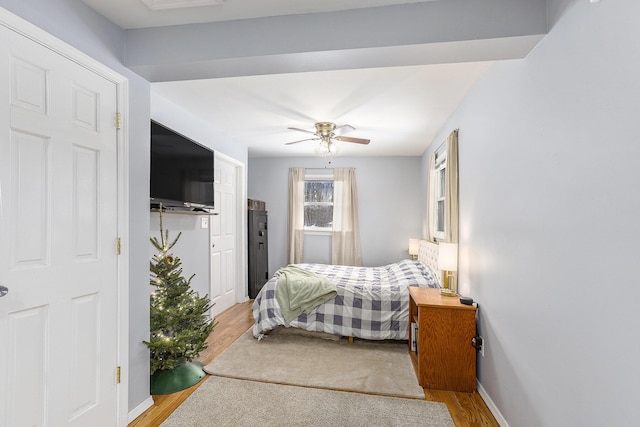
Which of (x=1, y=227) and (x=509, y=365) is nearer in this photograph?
(x=1, y=227)

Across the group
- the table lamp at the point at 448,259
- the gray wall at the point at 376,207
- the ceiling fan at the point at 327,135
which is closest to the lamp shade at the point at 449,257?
the table lamp at the point at 448,259

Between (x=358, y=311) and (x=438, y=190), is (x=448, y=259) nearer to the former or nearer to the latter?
(x=358, y=311)

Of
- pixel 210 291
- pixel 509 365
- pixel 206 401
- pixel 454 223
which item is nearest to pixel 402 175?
pixel 454 223

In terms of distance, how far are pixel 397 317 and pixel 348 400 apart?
1.16 meters

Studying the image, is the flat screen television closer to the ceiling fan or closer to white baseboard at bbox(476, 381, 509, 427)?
the ceiling fan

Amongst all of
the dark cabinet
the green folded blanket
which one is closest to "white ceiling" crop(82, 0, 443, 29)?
the green folded blanket

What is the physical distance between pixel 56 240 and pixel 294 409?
1.73 metres

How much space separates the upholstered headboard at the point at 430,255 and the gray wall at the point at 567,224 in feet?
4.63

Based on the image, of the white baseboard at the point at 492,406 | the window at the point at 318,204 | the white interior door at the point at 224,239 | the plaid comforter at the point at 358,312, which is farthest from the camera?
the window at the point at 318,204

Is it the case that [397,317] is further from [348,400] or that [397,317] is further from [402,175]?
[402,175]

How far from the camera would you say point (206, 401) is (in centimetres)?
227

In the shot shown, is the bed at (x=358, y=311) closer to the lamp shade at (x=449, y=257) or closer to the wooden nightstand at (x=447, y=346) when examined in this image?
the lamp shade at (x=449, y=257)

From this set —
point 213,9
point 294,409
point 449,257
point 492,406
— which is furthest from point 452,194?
point 213,9

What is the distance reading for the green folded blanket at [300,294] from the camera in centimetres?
339
